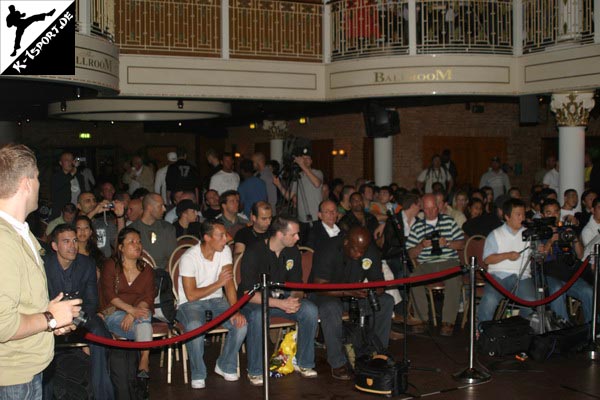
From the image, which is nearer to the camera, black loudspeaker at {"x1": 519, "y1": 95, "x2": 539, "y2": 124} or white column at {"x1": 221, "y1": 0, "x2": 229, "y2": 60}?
white column at {"x1": 221, "y1": 0, "x2": 229, "y2": 60}

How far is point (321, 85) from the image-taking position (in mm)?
13211

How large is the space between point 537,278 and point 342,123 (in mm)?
12140

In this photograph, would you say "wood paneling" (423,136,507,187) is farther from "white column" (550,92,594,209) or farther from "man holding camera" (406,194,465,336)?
"man holding camera" (406,194,465,336)

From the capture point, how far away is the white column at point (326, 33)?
1323 centimetres

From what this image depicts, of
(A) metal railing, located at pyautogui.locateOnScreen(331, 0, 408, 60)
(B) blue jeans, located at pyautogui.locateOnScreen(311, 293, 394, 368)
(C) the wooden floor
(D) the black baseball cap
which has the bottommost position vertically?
(C) the wooden floor

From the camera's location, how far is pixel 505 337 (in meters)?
7.55

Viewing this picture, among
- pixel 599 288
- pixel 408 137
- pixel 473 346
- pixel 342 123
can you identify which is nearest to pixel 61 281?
pixel 473 346

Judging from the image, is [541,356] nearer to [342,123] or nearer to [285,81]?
[285,81]

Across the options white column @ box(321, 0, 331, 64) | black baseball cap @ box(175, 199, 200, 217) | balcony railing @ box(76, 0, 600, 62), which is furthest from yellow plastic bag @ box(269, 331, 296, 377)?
white column @ box(321, 0, 331, 64)

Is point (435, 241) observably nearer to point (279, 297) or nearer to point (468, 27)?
point (279, 297)

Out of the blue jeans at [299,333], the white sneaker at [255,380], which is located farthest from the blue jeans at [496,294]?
the white sneaker at [255,380]

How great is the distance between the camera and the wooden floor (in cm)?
655

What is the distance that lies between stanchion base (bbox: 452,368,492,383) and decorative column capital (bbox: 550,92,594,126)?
6.58 metres

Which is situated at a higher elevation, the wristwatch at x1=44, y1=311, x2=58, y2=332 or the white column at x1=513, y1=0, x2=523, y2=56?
the white column at x1=513, y1=0, x2=523, y2=56
